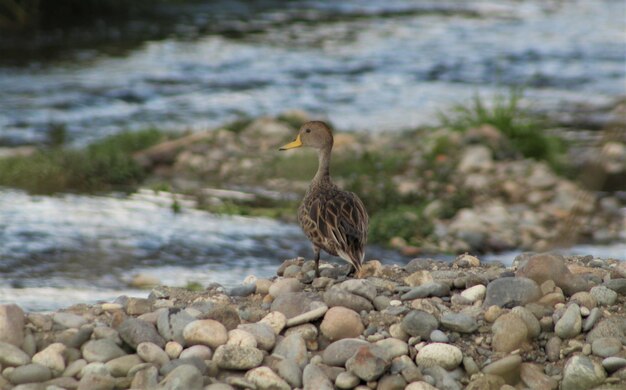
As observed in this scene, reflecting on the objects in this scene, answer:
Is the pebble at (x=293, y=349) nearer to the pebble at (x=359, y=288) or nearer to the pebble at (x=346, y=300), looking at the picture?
the pebble at (x=346, y=300)

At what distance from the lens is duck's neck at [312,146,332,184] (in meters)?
5.60

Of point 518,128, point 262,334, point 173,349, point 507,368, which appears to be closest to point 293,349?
point 262,334

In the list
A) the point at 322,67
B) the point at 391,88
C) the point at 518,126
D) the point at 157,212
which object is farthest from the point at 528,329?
the point at 322,67

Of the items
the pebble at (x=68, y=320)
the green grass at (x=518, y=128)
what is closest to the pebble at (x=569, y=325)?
the pebble at (x=68, y=320)

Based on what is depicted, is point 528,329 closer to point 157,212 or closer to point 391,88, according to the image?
point 157,212

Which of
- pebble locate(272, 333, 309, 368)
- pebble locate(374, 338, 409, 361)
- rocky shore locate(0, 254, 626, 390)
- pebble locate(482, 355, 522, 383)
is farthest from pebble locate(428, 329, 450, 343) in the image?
pebble locate(272, 333, 309, 368)

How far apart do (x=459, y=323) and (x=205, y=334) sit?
1.08m

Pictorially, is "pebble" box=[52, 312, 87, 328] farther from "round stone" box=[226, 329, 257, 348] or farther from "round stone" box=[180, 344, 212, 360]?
"round stone" box=[226, 329, 257, 348]

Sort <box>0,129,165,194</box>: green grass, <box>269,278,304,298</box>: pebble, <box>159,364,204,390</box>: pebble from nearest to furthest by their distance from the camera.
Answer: <box>159,364,204,390</box>: pebble, <box>269,278,304,298</box>: pebble, <box>0,129,165,194</box>: green grass

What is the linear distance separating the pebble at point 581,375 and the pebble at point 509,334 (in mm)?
252

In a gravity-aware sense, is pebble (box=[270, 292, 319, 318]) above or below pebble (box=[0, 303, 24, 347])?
below

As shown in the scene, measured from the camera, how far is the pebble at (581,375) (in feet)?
13.5

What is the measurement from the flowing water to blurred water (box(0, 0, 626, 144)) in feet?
0.11

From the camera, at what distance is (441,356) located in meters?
4.22
